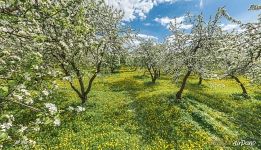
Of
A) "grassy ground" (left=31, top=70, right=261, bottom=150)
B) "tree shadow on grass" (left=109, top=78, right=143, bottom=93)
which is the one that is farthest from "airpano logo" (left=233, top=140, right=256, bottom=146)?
"tree shadow on grass" (left=109, top=78, right=143, bottom=93)

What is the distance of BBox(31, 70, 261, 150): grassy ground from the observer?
2566 cm

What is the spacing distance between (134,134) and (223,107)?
14962mm

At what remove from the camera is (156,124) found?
3028cm

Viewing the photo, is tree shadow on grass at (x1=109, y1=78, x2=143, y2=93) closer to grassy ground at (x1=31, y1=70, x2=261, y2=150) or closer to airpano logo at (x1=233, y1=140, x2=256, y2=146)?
grassy ground at (x1=31, y1=70, x2=261, y2=150)

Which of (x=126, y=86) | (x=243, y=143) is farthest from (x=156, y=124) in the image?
(x=126, y=86)

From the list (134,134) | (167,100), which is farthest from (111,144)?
Answer: (167,100)

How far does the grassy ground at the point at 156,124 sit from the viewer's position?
84.2ft

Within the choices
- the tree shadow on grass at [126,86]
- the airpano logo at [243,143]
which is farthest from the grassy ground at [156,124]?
the tree shadow on grass at [126,86]

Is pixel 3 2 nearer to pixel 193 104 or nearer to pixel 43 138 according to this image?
pixel 43 138

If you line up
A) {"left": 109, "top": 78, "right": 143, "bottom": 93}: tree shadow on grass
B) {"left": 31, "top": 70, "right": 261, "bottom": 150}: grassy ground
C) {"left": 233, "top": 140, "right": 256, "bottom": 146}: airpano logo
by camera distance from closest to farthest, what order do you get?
{"left": 31, "top": 70, "right": 261, "bottom": 150}: grassy ground < {"left": 233, "top": 140, "right": 256, "bottom": 146}: airpano logo < {"left": 109, "top": 78, "right": 143, "bottom": 93}: tree shadow on grass

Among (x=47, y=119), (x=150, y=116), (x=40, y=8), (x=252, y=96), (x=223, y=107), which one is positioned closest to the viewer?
(x=47, y=119)

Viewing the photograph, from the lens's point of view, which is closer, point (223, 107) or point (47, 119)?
point (47, 119)

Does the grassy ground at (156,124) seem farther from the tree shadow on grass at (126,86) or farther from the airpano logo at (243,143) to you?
the tree shadow on grass at (126,86)

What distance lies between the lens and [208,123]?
2995 cm
